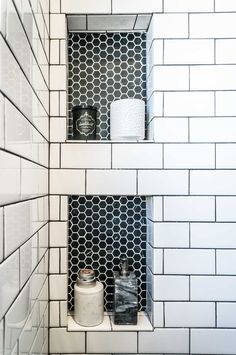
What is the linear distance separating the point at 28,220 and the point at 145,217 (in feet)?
1.71

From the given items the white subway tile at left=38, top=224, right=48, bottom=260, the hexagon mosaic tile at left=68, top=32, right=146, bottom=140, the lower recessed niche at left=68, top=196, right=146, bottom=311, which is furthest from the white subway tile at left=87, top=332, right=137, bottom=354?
the hexagon mosaic tile at left=68, top=32, right=146, bottom=140

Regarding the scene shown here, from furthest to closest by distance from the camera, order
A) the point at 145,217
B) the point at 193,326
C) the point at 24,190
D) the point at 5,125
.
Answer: the point at 145,217
the point at 193,326
the point at 24,190
the point at 5,125

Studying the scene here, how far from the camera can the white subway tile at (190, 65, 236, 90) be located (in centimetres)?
95

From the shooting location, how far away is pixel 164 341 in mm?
945

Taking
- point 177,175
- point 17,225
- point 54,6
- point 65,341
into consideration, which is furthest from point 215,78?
point 65,341

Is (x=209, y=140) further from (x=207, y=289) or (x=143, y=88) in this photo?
(x=207, y=289)

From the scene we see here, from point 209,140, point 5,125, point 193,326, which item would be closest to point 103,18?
point 209,140

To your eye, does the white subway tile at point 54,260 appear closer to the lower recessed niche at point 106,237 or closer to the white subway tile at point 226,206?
the lower recessed niche at point 106,237

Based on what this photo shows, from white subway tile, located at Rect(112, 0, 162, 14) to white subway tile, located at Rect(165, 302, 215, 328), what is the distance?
3.22 ft

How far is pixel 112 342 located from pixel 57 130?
0.73 metres

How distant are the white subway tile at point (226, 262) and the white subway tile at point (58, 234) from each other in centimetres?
51

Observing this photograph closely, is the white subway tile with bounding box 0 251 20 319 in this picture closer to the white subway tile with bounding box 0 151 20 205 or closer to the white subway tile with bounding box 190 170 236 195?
the white subway tile with bounding box 0 151 20 205

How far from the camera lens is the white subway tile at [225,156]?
950 millimetres

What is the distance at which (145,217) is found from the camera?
105cm
